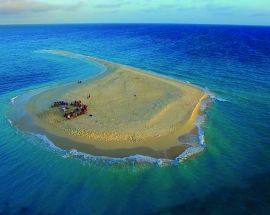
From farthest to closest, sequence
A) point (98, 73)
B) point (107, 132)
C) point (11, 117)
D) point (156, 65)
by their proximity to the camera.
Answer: point (156, 65) < point (98, 73) < point (11, 117) < point (107, 132)

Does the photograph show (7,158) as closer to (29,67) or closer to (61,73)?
(61,73)

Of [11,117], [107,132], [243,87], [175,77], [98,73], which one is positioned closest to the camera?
[107,132]

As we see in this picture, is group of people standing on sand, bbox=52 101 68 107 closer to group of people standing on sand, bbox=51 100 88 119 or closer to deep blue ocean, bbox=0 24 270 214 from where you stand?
group of people standing on sand, bbox=51 100 88 119

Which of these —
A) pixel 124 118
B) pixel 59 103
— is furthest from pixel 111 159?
pixel 59 103

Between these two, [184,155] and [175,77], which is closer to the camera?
[184,155]

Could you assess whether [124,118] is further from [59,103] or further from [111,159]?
[59,103]

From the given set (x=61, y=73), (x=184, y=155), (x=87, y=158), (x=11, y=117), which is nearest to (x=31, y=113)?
(x=11, y=117)

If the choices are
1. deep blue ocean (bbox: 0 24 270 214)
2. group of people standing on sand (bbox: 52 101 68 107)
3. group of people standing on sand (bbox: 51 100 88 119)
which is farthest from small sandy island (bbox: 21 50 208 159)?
deep blue ocean (bbox: 0 24 270 214)
